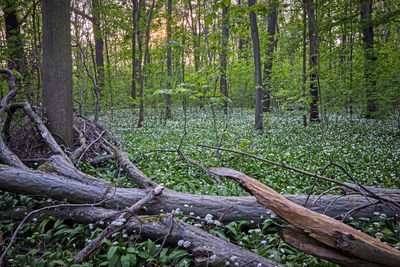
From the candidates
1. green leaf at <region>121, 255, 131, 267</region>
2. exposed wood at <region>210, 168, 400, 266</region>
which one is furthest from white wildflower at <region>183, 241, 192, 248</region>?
exposed wood at <region>210, 168, 400, 266</region>

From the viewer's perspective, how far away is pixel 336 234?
6.38 ft

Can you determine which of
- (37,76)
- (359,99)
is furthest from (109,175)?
(359,99)

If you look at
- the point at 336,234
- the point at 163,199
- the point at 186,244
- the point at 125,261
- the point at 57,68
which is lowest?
the point at 125,261

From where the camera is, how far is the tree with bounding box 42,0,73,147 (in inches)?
204

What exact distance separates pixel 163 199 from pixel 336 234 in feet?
7.35

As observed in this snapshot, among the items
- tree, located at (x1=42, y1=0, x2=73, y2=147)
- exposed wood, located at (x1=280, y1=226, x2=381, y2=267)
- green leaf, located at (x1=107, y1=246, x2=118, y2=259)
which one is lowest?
green leaf, located at (x1=107, y1=246, x2=118, y2=259)

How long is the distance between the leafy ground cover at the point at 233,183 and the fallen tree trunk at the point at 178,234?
0.11 m

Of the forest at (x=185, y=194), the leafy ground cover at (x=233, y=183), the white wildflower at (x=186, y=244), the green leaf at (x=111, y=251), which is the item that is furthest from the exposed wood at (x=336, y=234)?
the green leaf at (x=111, y=251)

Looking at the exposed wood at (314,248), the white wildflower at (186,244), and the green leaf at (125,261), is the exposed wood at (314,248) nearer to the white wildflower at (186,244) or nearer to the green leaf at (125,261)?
the white wildflower at (186,244)

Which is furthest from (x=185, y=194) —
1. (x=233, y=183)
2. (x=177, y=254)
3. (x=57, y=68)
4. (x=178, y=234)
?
(x=57, y=68)

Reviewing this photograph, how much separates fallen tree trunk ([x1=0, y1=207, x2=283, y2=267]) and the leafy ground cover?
0.35 ft

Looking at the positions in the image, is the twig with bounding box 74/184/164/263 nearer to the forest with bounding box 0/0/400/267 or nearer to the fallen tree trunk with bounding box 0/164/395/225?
the forest with bounding box 0/0/400/267

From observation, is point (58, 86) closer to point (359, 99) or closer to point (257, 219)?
point (257, 219)

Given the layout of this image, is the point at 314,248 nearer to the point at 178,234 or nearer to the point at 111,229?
the point at 178,234
